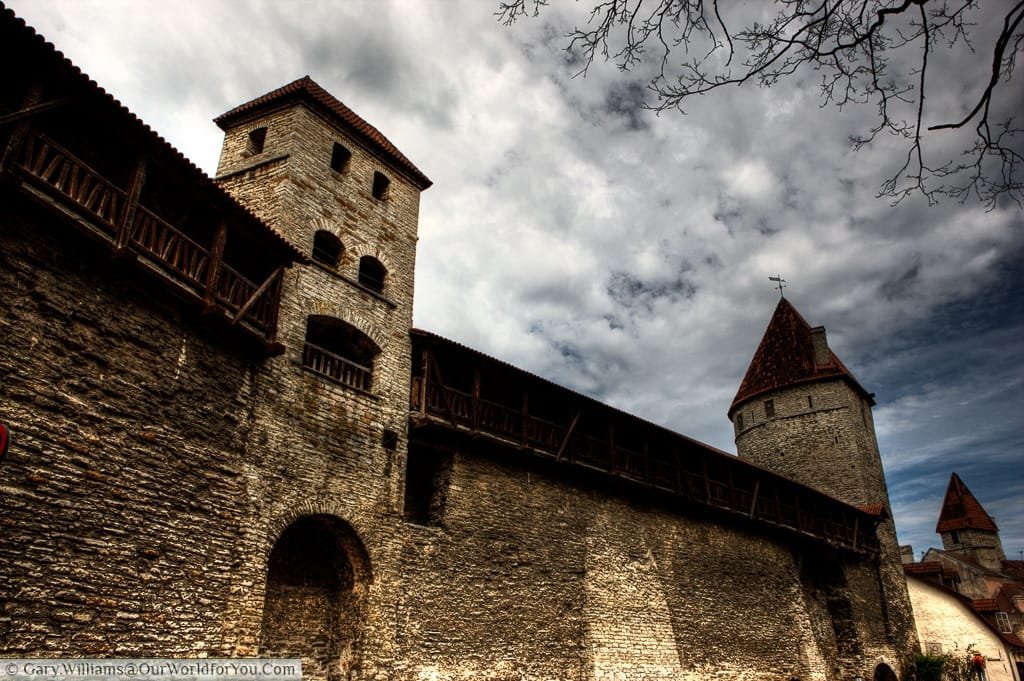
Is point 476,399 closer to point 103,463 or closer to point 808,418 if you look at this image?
point 103,463

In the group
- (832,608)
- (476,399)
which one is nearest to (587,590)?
(476,399)

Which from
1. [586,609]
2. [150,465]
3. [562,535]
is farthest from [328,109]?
[586,609]

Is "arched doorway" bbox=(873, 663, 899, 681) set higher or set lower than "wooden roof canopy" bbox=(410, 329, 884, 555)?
lower

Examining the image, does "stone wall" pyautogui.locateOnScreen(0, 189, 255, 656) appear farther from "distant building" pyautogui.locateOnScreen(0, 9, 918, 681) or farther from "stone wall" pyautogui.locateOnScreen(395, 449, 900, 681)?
"stone wall" pyautogui.locateOnScreen(395, 449, 900, 681)

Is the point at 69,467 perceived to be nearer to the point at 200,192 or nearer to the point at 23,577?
the point at 23,577

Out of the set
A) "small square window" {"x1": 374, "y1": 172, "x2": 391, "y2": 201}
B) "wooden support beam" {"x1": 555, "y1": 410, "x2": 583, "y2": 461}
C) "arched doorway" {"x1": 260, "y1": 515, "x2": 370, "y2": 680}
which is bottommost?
"arched doorway" {"x1": 260, "y1": 515, "x2": 370, "y2": 680}

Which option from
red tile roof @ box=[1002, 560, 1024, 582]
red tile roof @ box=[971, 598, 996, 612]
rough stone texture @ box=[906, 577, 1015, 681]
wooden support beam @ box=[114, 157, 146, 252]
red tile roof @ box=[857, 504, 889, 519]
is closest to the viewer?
wooden support beam @ box=[114, 157, 146, 252]

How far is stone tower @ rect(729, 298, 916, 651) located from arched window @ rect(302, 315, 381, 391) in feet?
72.1

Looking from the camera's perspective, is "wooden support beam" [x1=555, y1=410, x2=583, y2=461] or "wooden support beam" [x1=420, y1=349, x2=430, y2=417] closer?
"wooden support beam" [x1=420, y1=349, x2=430, y2=417]

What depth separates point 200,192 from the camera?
10.8 meters

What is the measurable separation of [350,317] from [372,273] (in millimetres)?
2023

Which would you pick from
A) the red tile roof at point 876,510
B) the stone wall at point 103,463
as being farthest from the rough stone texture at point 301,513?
the red tile roof at point 876,510

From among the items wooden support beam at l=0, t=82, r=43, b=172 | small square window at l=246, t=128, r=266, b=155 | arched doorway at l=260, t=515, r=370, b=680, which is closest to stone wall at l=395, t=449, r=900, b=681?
arched doorway at l=260, t=515, r=370, b=680

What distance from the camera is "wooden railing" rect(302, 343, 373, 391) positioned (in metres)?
13.2
